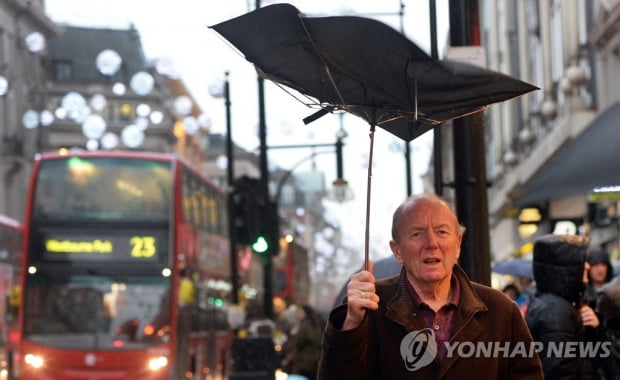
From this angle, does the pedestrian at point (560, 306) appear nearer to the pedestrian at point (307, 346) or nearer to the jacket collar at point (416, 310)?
the jacket collar at point (416, 310)

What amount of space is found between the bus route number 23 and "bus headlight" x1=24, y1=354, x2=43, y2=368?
2505mm

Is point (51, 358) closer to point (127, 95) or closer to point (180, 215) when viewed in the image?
point (180, 215)

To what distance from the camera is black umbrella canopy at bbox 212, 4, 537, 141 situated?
4629mm

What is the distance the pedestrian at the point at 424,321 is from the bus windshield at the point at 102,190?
16.8m

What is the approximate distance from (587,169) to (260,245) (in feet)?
35.4

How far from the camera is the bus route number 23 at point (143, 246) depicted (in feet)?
70.3

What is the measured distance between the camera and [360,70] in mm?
4840

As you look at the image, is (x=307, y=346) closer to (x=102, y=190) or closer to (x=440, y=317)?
(x=102, y=190)

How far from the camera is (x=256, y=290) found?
3919cm

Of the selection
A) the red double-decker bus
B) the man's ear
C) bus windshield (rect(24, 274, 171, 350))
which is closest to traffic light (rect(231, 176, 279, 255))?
the red double-decker bus

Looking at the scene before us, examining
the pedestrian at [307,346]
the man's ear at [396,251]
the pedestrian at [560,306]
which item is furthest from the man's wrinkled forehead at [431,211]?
the pedestrian at [307,346]

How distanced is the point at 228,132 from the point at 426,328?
21.8 meters

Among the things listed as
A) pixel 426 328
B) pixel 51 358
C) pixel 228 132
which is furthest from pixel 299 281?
pixel 426 328

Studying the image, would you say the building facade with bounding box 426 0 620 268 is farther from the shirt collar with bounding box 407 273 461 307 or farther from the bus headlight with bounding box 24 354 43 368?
the bus headlight with bounding box 24 354 43 368
